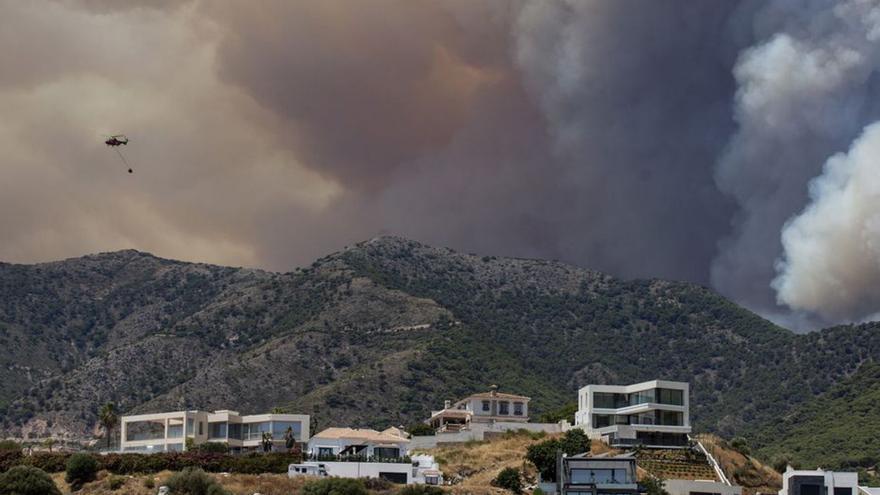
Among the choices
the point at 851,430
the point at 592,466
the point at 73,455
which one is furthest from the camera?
the point at 851,430

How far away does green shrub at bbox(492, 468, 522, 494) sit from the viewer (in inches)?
5256

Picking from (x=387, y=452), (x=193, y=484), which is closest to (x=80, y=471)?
(x=193, y=484)

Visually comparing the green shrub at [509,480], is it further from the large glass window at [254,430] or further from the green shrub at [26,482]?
the green shrub at [26,482]

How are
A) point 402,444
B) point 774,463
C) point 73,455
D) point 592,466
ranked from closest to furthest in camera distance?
point 592,466, point 73,455, point 402,444, point 774,463

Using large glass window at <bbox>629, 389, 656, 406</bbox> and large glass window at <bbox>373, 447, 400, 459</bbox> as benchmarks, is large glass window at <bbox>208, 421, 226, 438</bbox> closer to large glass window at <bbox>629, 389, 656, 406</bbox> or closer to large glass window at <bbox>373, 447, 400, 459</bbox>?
large glass window at <bbox>373, 447, 400, 459</bbox>

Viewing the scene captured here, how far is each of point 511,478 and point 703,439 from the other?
2767cm

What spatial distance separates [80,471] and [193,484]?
14.4 m

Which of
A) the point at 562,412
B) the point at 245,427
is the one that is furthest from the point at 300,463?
the point at 562,412

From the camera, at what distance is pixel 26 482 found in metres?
126

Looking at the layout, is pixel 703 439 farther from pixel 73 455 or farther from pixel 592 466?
pixel 73 455

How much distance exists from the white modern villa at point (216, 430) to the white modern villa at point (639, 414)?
28.6 m

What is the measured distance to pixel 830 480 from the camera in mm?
134625

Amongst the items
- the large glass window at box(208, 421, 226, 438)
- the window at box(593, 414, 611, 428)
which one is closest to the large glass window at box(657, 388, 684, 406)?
the window at box(593, 414, 611, 428)

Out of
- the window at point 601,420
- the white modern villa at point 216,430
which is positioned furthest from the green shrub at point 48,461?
the window at point 601,420
